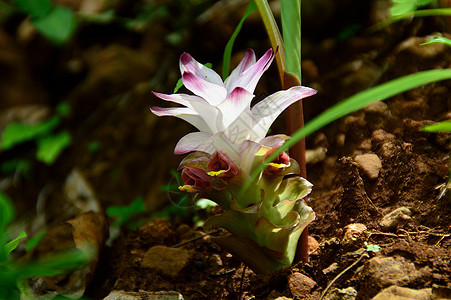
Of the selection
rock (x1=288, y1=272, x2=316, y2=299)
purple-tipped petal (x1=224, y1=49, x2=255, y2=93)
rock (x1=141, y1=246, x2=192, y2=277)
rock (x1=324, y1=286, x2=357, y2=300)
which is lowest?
rock (x1=141, y1=246, x2=192, y2=277)

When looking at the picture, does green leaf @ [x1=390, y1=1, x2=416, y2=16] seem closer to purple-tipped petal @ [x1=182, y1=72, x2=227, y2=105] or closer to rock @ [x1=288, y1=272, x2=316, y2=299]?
purple-tipped petal @ [x1=182, y1=72, x2=227, y2=105]

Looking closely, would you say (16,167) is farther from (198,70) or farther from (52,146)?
(198,70)

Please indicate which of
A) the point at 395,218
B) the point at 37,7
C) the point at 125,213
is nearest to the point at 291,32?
the point at 395,218

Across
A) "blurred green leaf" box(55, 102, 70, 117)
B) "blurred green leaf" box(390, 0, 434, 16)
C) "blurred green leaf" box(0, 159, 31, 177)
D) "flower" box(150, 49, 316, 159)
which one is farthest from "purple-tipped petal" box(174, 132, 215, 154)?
"blurred green leaf" box(0, 159, 31, 177)

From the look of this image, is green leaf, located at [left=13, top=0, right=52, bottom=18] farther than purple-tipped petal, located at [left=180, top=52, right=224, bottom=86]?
Yes

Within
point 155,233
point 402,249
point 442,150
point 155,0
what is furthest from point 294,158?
point 155,0
